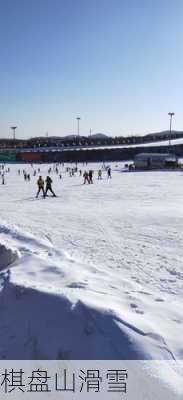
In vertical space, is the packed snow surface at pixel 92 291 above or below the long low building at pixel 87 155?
below

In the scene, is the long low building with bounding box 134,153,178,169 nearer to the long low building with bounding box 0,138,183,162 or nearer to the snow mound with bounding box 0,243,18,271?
the long low building with bounding box 0,138,183,162

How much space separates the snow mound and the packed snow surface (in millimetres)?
29

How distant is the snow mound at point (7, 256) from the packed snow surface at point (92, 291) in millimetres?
29

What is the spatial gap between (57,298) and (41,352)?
2.72 feet

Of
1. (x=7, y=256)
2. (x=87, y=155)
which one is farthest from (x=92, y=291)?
(x=87, y=155)

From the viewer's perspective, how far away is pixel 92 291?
5.32 m

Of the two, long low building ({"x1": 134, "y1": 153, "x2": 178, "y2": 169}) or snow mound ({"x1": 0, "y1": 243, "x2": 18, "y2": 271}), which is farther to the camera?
long low building ({"x1": 134, "y1": 153, "x2": 178, "y2": 169})

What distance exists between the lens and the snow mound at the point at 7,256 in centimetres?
752

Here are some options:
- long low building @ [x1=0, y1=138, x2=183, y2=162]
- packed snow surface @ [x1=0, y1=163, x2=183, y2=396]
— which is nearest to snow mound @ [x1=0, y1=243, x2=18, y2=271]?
packed snow surface @ [x1=0, y1=163, x2=183, y2=396]

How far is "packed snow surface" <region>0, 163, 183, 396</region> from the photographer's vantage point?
4043 mm

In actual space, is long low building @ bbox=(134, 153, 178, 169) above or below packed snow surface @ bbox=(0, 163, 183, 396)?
above

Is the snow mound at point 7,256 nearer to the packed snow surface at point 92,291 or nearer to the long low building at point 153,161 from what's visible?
the packed snow surface at point 92,291

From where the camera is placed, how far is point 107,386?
368 cm

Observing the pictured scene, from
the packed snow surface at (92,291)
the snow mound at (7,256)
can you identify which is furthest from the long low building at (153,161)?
the snow mound at (7,256)
